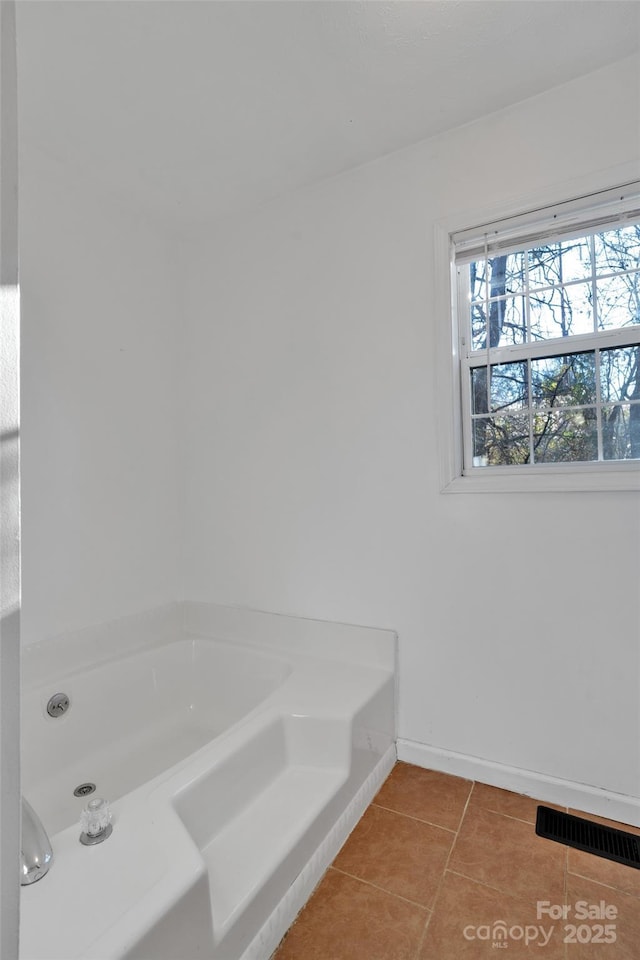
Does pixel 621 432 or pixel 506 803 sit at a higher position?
pixel 621 432

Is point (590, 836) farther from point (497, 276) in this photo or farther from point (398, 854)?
point (497, 276)

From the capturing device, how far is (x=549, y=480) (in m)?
1.69

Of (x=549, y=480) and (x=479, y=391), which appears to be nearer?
(x=549, y=480)

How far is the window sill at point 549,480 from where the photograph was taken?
1578 mm

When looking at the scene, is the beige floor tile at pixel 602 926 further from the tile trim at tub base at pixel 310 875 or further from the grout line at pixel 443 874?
the tile trim at tub base at pixel 310 875

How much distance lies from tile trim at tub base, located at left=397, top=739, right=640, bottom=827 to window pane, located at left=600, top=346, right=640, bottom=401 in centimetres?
128

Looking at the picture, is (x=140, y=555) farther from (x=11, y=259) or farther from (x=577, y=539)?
(x=11, y=259)

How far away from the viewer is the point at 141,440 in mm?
2400

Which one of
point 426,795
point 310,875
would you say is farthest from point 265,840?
point 426,795

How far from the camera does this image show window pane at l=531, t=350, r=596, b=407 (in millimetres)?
1732

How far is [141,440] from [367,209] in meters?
1.43

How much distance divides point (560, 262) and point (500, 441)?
0.66 metres

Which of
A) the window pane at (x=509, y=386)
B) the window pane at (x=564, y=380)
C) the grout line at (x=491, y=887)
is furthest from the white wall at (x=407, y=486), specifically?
the grout line at (x=491, y=887)

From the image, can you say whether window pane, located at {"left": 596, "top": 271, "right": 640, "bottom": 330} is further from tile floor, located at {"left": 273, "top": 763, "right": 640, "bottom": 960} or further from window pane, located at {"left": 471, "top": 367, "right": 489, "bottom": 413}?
tile floor, located at {"left": 273, "top": 763, "right": 640, "bottom": 960}
